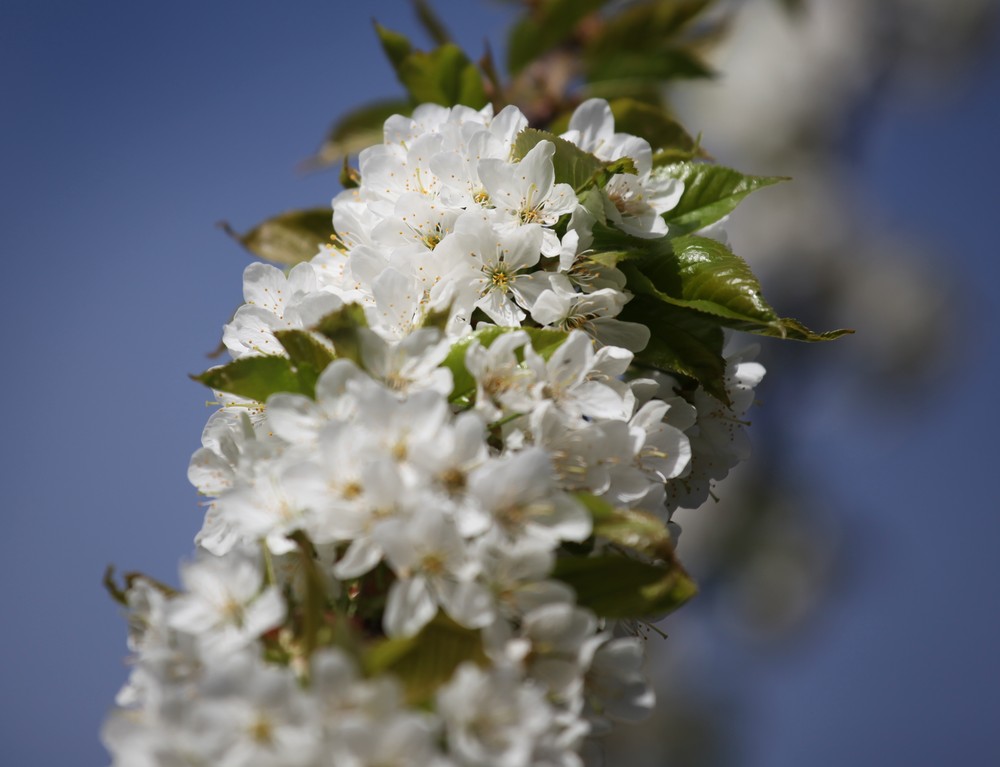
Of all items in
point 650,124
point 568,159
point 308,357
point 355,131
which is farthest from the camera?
point 355,131

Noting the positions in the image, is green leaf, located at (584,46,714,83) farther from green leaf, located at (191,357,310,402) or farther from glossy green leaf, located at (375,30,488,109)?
green leaf, located at (191,357,310,402)

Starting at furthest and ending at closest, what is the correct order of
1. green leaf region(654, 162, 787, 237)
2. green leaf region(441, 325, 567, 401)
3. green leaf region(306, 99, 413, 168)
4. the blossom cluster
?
green leaf region(306, 99, 413, 168), green leaf region(654, 162, 787, 237), green leaf region(441, 325, 567, 401), the blossom cluster

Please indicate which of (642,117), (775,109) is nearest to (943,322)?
(775,109)

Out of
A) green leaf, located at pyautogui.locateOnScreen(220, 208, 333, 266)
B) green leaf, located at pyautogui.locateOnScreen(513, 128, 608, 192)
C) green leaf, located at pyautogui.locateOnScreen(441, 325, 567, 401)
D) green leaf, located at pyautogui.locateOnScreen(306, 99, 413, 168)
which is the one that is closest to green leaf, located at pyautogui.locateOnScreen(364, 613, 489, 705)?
green leaf, located at pyautogui.locateOnScreen(441, 325, 567, 401)

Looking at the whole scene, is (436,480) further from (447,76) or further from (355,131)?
(355,131)

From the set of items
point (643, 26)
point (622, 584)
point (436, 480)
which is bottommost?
point (622, 584)

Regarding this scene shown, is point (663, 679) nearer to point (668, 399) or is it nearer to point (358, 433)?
point (668, 399)

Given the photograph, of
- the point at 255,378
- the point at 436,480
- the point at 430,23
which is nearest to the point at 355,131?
the point at 430,23
